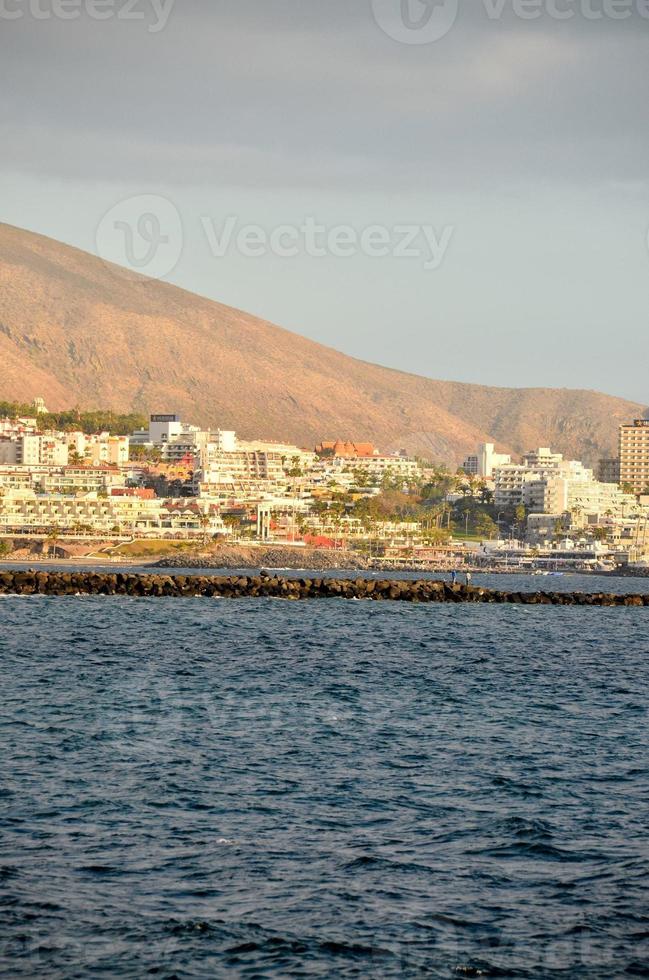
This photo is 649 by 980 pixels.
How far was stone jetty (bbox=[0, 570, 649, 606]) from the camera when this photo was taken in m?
84.2

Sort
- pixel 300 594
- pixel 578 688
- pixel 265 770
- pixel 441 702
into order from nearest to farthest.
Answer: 1. pixel 265 770
2. pixel 441 702
3. pixel 578 688
4. pixel 300 594

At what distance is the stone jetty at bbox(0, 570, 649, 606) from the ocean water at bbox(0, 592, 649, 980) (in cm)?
4249

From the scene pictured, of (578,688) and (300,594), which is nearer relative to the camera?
(578,688)

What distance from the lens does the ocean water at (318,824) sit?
15977mm

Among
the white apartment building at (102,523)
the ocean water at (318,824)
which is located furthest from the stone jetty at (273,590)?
the white apartment building at (102,523)

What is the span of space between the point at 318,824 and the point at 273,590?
64.5 meters

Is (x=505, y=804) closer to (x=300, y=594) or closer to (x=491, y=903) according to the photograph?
(x=491, y=903)

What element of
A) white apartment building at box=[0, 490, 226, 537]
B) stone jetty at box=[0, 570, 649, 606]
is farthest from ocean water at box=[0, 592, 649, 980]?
white apartment building at box=[0, 490, 226, 537]

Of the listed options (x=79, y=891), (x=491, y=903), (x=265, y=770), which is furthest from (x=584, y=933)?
(x=265, y=770)

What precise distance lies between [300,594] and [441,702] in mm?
50522

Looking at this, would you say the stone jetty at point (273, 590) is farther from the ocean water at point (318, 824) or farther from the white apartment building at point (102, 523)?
the white apartment building at point (102, 523)

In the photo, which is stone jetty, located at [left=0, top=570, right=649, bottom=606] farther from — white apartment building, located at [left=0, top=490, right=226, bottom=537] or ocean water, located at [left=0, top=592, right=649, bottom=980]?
white apartment building, located at [left=0, top=490, right=226, bottom=537]

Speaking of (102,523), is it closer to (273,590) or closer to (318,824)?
(273,590)

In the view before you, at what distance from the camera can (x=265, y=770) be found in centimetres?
2480
